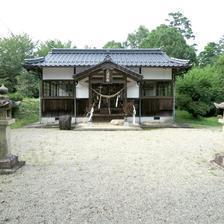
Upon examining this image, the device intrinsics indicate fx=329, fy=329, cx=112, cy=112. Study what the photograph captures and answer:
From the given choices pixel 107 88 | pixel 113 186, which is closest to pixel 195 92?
pixel 107 88

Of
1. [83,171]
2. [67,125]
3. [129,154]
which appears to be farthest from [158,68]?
[83,171]

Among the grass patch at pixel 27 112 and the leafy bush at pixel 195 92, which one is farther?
the leafy bush at pixel 195 92

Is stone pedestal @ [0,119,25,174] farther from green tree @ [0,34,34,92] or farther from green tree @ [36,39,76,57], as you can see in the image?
green tree @ [36,39,76,57]

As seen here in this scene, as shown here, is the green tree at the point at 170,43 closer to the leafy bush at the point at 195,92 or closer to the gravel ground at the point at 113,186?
the leafy bush at the point at 195,92

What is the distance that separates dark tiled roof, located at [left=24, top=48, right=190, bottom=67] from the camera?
1694 cm

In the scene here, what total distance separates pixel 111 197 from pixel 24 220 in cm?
132

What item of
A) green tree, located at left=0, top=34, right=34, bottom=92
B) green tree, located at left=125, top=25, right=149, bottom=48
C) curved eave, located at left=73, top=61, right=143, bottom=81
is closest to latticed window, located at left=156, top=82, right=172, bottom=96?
curved eave, located at left=73, top=61, right=143, bottom=81

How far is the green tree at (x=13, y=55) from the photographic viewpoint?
95.2 ft

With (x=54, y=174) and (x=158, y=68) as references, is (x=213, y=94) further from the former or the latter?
(x=54, y=174)

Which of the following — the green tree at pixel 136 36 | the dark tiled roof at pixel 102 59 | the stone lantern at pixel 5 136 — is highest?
the green tree at pixel 136 36

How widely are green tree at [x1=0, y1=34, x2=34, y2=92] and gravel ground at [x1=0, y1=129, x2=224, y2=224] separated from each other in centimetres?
2095

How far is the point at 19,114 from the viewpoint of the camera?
19594 millimetres

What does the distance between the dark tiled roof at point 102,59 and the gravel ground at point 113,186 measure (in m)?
8.51

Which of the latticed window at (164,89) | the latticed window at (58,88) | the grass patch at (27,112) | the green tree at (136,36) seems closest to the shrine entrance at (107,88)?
the latticed window at (58,88)
